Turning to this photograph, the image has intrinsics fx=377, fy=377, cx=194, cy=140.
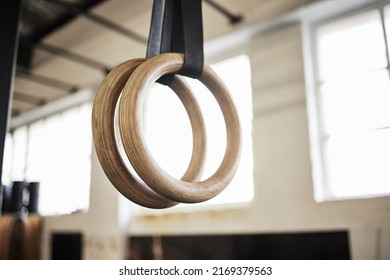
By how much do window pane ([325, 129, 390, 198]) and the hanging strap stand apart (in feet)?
4.80

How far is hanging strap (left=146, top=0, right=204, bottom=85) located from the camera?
0.83 m

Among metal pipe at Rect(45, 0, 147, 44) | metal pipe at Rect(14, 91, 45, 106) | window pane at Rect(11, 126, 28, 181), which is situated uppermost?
metal pipe at Rect(14, 91, 45, 106)

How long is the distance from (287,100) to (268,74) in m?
0.23

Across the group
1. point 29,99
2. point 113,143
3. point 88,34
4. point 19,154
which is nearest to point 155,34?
point 113,143

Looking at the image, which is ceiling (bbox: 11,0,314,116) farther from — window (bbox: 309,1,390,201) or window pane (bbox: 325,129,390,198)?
window pane (bbox: 325,129,390,198)

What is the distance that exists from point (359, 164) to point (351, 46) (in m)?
0.68

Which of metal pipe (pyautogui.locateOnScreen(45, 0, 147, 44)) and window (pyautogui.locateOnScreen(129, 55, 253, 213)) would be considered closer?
metal pipe (pyautogui.locateOnScreen(45, 0, 147, 44))

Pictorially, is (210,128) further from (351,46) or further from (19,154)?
(19,154)

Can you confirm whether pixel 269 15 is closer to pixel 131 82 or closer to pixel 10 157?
pixel 131 82

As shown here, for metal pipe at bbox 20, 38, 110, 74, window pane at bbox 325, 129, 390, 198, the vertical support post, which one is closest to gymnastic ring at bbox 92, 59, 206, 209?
the vertical support post

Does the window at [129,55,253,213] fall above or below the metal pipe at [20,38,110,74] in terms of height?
below

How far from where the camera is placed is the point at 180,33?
Answer: 841 mm

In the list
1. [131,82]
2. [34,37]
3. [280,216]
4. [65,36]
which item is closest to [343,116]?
[280,216]

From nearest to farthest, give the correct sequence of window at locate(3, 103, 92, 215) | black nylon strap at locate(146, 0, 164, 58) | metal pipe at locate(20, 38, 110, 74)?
black nylon strap at locate(146, 0, 164, 58)
metal pipe at locate(20, 38, 110, 74)
window at locate(3, 103, 92, 215)
